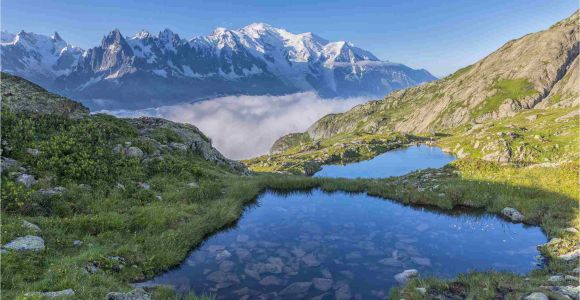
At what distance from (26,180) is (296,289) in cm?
1514

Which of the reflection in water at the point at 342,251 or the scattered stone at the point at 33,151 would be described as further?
the scattered stone at the point at 33,151

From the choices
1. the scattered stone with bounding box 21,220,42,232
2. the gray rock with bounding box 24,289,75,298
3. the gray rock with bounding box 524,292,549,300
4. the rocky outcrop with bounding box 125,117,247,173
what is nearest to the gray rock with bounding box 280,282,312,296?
the gray rock with bounding box 24,289,75,298

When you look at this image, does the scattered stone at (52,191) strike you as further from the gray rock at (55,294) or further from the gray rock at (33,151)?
the gray rock at (55,294)

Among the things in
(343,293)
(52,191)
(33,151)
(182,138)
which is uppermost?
(182,138)

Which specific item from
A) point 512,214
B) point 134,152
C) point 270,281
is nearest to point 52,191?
point 134,152

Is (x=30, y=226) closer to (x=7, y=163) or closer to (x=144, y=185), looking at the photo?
(x=7, y=163)

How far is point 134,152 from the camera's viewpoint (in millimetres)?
26250

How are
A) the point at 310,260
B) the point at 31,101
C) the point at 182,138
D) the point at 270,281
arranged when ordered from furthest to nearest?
Answer: the point at 182,138, the point at 31,101, the point at 310,260, the point at 270,281

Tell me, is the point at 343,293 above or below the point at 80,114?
below

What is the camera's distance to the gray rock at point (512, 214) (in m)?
22.0

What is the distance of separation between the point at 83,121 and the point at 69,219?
44.5 feet

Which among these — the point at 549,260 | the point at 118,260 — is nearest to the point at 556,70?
the point at 549,260

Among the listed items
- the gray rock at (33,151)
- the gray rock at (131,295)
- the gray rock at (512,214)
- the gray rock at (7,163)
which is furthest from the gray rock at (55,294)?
the gray rock at (512,214)

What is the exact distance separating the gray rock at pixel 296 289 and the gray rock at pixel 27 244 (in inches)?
380
